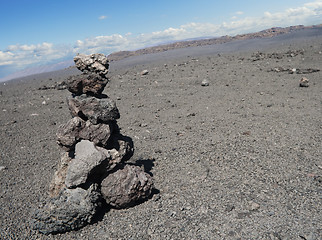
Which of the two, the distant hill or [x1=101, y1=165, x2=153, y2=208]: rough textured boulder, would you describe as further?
the distant hill

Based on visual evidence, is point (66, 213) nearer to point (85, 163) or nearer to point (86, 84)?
point (85, 163)

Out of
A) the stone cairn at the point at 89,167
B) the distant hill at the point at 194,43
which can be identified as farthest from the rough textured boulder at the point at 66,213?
the distant hill at the point at 194,43

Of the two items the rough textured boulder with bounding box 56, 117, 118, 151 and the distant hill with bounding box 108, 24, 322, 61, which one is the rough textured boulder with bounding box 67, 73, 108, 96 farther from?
the distant hill with bounding box 108, 24, 322, 61

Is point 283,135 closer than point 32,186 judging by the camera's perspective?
No

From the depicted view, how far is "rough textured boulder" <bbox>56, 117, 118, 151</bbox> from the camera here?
17.7ft

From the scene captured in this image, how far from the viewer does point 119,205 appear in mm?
5391

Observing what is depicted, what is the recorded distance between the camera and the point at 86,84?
581 cm

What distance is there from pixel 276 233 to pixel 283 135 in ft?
16.3

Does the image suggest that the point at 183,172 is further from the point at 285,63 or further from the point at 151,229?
the point at 285,63

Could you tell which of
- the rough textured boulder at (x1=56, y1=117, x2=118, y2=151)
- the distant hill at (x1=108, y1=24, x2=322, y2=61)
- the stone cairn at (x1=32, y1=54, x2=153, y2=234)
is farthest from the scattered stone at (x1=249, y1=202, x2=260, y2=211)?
the distant hill at (x1=108, y1=24, x2=322, y2=61)

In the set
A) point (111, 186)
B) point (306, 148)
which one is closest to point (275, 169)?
point (306, 148)

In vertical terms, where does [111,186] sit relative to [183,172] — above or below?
above

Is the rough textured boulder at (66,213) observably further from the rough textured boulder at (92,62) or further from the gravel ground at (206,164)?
the rough textured boulder at (92,62)

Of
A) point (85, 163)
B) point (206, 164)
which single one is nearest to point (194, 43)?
point (206, 164)
